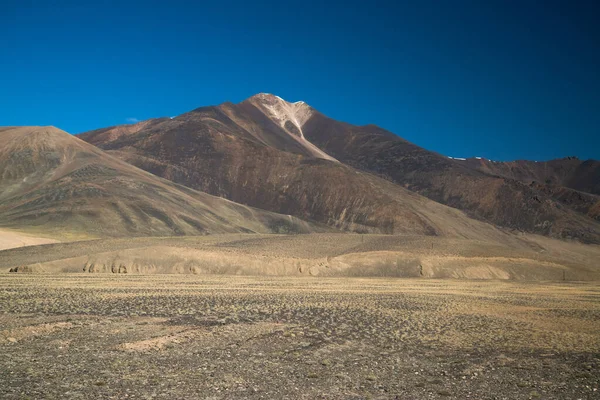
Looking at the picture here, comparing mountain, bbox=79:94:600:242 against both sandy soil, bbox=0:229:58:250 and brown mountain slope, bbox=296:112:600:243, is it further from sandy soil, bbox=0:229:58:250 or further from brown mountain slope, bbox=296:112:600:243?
sandy soil, bbox=0:229:58:250

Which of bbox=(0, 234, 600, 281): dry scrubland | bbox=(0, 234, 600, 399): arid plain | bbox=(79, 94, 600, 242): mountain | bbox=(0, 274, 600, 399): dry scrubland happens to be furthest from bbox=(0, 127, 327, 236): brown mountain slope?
bbox=(0, 274, 600, 399): dry scrubland

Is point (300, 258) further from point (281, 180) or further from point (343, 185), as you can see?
point (281, 180)

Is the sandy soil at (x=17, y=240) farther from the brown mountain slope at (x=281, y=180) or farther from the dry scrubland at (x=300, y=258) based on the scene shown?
the brown mountain slope at (x=281, y=180)

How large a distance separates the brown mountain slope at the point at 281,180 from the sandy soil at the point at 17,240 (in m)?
67.8

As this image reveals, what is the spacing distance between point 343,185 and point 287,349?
117 meters

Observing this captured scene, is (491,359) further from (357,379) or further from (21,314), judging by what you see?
(21,314)

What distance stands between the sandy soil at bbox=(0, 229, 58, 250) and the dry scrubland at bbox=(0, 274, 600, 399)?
3985 centimetres

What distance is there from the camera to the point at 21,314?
61.7ft

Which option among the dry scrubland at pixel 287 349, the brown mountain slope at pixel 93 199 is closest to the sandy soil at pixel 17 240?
the brown mountain slope at pixel 93 199

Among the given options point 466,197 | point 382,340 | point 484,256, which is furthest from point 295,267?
point 466,197

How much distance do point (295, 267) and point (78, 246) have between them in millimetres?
21758

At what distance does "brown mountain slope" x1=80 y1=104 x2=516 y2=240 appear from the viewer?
384ft

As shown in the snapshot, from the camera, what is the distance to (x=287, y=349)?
46.8 feet

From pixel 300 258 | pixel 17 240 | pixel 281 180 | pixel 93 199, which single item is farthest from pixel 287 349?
pixel 281 180
